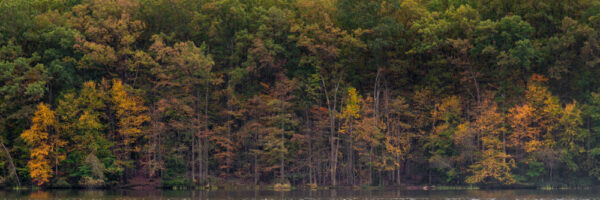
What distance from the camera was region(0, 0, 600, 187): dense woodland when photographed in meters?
72.4

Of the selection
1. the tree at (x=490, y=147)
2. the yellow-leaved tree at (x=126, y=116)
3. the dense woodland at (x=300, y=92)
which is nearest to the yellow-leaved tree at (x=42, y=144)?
the dense woodland at (x=300, y=92)

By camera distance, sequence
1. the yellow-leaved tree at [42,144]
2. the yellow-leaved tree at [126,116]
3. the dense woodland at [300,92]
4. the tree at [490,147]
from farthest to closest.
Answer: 1. the yellow-leaved tree at [126,116]
2. the dense woodland at [300,92]
3. the tree at [490,147]
4. the yellow-leaved tree at [42,144]

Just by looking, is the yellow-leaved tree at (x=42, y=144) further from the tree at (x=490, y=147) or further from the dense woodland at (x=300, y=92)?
the tree at (x=490, y=147)

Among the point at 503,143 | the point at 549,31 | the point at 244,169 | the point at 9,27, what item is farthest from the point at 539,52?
the point at 9,27

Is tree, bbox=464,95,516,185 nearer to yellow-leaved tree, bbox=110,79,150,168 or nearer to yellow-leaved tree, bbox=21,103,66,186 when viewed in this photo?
yellow-leaved tree, bbox=110,79,150,168

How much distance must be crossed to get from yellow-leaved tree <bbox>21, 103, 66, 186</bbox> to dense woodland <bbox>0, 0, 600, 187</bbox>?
7.0 inches

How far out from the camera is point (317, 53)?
252ft

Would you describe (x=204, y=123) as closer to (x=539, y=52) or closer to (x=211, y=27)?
(x=211, y=27)

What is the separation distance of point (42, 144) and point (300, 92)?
79.8ft

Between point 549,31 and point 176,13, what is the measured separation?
3581 centimetres

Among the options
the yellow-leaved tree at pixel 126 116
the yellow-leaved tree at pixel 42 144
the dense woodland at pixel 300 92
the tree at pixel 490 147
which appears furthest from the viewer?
the yellow-leaved tree at pixel 126 116

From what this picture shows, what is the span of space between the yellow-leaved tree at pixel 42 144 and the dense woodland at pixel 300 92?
0.18 meters

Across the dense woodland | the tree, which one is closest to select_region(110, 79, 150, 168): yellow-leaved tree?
the dense woodland

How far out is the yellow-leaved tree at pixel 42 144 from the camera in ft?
232
